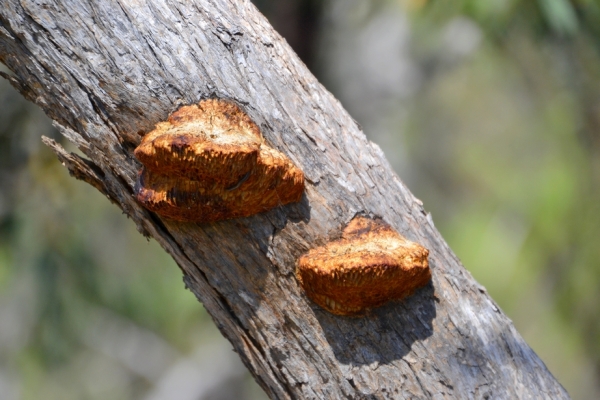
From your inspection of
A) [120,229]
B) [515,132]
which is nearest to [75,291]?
[120,229]

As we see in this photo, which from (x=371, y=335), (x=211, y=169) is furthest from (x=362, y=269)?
(x=211, y=169)

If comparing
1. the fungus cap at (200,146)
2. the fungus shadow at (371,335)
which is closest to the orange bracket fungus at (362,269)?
the fungus shadow at (371,335)

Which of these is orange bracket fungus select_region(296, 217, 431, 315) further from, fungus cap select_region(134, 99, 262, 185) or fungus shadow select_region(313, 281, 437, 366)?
fungus cap select_region(134, 99, 262, 185)

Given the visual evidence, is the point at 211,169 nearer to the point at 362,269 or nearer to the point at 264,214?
the point at 264,214

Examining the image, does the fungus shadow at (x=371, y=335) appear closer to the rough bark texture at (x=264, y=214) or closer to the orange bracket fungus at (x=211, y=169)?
the rough bark texture at (x=264, y=214)

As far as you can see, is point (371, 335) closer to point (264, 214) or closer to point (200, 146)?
point (264, 214)

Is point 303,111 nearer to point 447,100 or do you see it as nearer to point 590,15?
point 590,15

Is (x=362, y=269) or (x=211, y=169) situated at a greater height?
(x=211, y=169)
